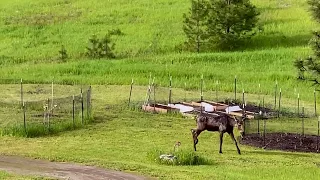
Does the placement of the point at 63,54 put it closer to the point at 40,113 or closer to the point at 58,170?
the point at 40,113

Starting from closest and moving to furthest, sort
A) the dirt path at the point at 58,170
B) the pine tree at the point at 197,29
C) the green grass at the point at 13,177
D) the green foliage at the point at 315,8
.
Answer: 1. the green grass at the point at 13,177
2. the dirt path at the point at 58,170
3. the green foliage at the point at 315,8
4. the pine tree at the point at 197,29

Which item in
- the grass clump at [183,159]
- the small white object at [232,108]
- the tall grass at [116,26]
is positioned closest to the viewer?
the grass clump at [183,159]

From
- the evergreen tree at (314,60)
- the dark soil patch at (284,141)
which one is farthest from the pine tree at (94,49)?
the dark soil patch at (284,141)

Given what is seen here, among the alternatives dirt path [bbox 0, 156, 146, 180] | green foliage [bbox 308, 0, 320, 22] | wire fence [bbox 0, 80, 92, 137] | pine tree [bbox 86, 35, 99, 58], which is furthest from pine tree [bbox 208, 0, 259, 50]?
dirt path [bbox 0, 156, 146, 180]

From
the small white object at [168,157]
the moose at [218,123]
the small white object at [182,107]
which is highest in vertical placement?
the moose at [218,123]

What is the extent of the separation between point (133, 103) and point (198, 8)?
71.7 ft

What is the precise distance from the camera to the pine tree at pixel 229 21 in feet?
174

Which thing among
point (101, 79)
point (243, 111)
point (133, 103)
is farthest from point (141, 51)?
point (243, 111)

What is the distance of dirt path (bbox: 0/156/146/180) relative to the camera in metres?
18.6

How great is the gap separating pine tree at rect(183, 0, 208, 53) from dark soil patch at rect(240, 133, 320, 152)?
26.8 meters

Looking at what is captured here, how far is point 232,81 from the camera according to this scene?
42.4m

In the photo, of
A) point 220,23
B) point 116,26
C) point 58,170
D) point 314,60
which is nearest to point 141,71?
point 220,23

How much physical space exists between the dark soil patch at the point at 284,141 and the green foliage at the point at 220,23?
26.4 metres

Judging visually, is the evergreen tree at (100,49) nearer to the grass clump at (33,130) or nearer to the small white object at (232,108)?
the small white object at (232,108)
